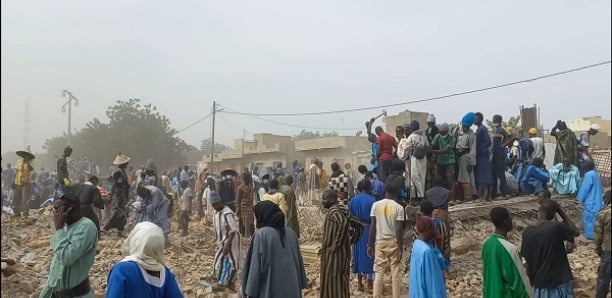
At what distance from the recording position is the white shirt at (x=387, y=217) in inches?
245

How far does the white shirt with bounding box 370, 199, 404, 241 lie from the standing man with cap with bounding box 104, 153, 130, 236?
596 cm

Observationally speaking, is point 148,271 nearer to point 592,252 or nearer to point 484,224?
point 484,224

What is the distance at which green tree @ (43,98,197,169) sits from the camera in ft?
65.3

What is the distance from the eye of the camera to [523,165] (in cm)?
1044

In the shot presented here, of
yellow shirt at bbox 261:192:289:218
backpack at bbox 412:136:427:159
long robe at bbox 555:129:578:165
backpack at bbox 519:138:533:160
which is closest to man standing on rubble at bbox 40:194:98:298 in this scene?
yellow shirt at bbox 261:192:289:218

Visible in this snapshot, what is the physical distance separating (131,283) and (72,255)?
0.98 m

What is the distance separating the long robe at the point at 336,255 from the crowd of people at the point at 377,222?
1cm

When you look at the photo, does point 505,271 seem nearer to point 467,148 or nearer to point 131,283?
point 131,283

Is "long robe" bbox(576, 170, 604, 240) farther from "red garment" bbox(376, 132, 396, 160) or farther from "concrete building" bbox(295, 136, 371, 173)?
"concrete building" bbox(295, 136, 371, 173)

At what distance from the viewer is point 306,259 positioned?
9086mm

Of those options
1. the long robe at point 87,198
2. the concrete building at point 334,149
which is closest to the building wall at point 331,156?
the concrete building at point 334,149

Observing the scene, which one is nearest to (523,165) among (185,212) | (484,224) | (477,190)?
(477,190)

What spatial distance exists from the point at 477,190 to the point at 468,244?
1334 mm

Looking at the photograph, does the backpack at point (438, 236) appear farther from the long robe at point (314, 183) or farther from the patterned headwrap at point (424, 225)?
the long robe at point (314, 183)
